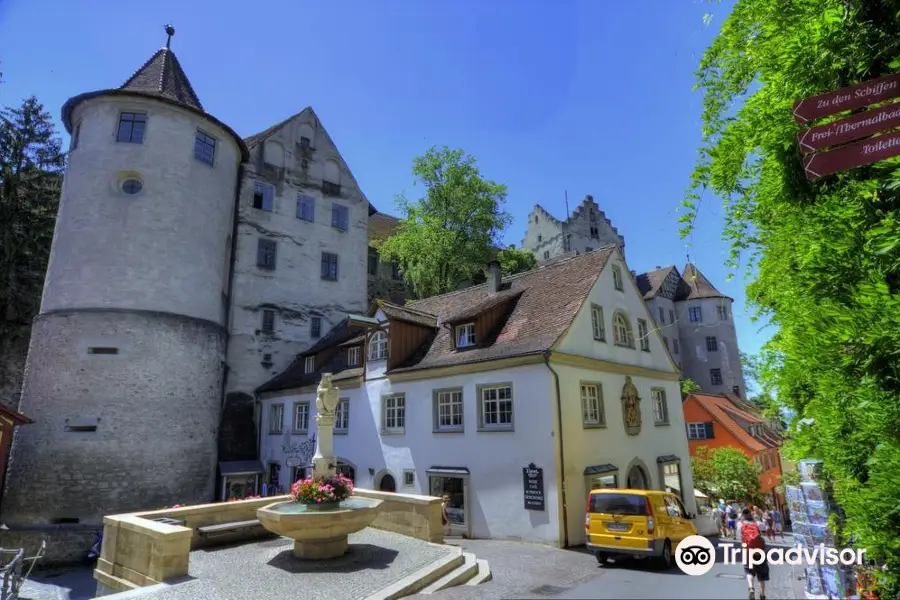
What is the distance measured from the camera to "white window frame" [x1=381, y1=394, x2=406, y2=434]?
64.4ft

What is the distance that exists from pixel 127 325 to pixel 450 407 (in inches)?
612

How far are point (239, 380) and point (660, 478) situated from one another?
855 inches

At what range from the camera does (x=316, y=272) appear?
3234 cm

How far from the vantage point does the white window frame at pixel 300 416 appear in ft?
81.3

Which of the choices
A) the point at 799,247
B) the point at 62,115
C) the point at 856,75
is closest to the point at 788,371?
the point at 799,247

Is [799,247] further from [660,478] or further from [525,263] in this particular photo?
[525,263]

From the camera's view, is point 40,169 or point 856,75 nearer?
point 856,75

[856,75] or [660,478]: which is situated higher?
[856,75]

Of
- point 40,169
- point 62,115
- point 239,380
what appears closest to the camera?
point 62,115

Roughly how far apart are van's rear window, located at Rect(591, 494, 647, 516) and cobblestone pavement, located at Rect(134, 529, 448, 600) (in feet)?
12.8

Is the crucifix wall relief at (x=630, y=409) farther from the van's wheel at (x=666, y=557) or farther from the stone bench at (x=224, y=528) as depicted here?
the stone bench at (x=224, y=528)

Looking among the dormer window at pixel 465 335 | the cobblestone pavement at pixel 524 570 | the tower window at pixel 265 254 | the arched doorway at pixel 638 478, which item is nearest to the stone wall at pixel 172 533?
the cobblestone pavement at pixel 524 570

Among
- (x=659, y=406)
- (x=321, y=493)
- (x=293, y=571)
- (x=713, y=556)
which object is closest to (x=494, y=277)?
(x=659, y=406)

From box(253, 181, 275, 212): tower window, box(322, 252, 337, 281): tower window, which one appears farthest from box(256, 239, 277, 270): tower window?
box(322, 252, 337, 281): tower window
